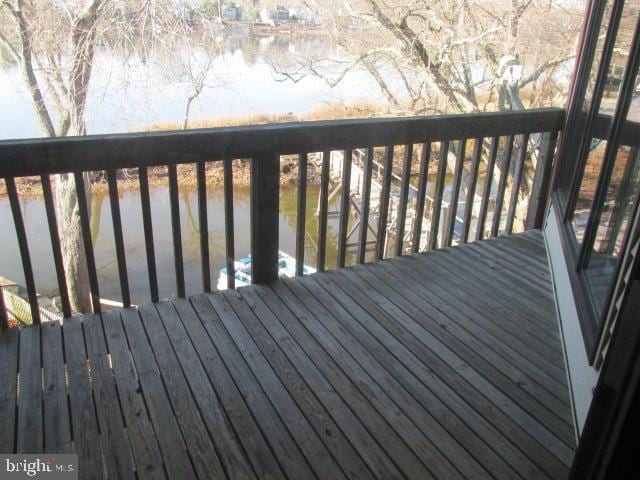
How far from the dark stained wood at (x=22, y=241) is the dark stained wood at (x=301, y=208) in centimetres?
120

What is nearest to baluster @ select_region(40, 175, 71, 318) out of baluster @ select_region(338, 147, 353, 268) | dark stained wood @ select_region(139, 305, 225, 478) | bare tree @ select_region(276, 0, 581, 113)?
dark stained wood @ select_region(139, 305, 225, 478)

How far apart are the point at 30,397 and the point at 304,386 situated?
3.16 ft

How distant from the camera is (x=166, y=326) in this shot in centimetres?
219

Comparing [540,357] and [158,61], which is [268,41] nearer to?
[158,61]

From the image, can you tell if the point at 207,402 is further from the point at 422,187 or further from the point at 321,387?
the point at 422,187

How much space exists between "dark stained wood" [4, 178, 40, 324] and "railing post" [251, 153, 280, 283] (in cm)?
98

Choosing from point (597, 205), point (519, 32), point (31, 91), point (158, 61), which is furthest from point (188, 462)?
point (519, 32)

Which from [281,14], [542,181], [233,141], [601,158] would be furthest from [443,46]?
[233,141]

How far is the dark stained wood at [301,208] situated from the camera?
2443 millimetres

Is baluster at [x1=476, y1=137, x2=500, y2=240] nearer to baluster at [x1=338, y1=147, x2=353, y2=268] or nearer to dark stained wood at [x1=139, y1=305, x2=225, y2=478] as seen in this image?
baluster at [x1=338, y1=147, x2=353, y2=268]

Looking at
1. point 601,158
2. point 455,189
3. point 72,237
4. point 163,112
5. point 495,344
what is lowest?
point 72,237

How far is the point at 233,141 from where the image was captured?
7.26 feet

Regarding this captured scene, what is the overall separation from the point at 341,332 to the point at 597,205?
126 cm

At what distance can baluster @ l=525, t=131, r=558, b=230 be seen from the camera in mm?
3098
